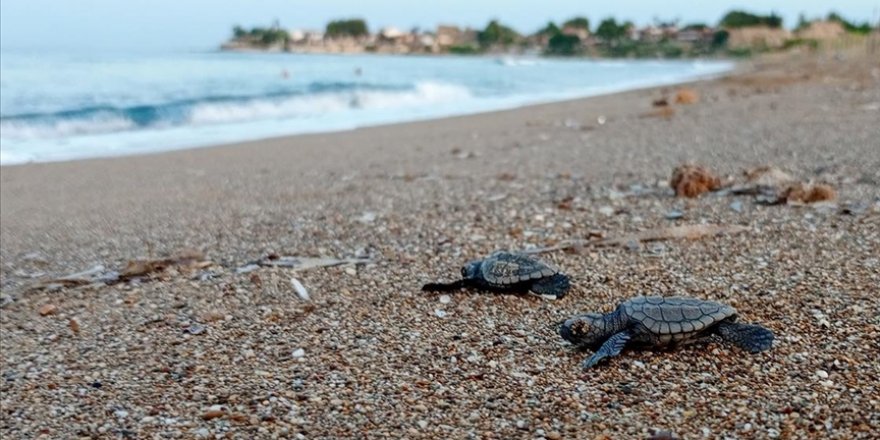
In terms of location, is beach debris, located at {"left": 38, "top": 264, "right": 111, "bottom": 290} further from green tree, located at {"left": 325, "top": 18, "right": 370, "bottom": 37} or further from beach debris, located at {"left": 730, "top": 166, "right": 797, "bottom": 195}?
green tree, located at {"left": 325, "top": 18, "right": 370, "bottom": 37}

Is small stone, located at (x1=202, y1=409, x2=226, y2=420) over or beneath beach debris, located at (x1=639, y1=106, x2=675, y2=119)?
beneath

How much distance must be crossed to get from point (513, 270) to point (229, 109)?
1523 centimetres

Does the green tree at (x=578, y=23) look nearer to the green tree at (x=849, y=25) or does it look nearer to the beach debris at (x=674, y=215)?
the green tree at (x=849, y=25)

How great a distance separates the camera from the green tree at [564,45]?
9912cm

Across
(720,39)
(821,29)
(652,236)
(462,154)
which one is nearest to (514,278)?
(652,236)

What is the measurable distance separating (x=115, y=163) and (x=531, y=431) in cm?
903

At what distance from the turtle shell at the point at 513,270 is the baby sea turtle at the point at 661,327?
67cm

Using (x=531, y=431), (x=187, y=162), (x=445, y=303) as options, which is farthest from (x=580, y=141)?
(x=531, y=431)

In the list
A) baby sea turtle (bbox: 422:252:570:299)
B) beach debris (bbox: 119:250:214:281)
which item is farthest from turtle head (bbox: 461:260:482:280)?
beach debris (bbox: 119:250:214:281)

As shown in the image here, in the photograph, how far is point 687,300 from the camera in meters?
3.26

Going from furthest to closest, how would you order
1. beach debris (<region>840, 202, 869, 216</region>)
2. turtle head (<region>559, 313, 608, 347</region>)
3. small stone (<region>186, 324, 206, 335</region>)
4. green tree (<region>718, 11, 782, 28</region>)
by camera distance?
green tree (<region>718, 11, 782, 28</region>) < beach debris (<region>840, 202, 869, 216</region>) < small stone (<region>186, 324, 206, 335</region>) < turtle head (<region>559, 313, 608, 347</region>)

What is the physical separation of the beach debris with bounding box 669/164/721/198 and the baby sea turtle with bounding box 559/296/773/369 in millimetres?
3019

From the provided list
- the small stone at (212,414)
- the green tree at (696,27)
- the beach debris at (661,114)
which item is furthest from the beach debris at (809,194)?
the green tree at (696,27)

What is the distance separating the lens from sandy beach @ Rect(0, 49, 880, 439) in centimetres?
276
